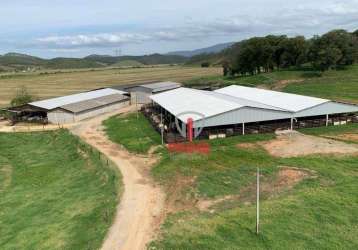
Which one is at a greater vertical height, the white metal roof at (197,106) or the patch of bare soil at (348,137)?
the white metal roof at (197,106)

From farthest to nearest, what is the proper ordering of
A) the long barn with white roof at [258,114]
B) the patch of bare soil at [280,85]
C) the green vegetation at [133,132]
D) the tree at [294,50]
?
the tree at [294,50]
the patch of bare soil at [280,85]
the long barn with white roof at [258,114]
the green vegetation at [133,132]

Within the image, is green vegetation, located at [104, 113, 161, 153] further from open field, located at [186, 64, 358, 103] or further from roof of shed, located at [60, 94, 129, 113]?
open field, located at [186, 64, 358, 103]

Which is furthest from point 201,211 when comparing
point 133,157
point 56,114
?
point 56,114

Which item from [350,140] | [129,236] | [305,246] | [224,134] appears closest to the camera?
[305,246]

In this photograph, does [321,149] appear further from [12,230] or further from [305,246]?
[12,230]

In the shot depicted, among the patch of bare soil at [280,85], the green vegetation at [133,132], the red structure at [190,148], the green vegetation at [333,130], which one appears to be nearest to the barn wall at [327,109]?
the green vegetation at [333,130]

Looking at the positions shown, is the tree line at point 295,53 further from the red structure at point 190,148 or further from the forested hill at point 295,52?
the red structure at point 190,148

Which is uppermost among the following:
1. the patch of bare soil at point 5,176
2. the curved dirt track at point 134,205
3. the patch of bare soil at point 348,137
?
the patch of bare soil at point 348,137

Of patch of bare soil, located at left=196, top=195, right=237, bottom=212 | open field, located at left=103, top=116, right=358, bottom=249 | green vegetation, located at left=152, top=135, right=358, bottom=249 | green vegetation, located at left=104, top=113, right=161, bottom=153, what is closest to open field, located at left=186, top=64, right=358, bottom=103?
green vegetation, located at left=104, top=113, right=161, bottom=153
